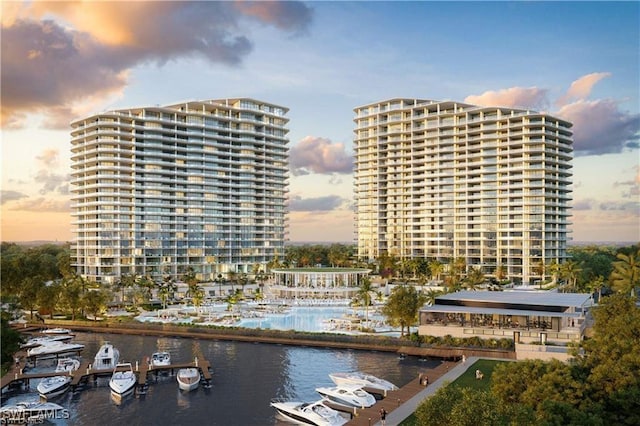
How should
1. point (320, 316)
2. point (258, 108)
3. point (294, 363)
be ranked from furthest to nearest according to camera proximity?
point (258, 108), point (320, 316), point (294, 363)

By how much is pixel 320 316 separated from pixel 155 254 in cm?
6797

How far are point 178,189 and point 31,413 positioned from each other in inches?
4320

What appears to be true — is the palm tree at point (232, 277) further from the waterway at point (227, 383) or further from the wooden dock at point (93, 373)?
the wooden dock at point (93, 373)

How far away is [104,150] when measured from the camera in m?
142

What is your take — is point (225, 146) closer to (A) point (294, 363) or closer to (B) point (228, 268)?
(B) point (228, 268)

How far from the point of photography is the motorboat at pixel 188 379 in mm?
53125

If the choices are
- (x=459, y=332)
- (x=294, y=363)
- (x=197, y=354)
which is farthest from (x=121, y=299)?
(x=459, y=332)

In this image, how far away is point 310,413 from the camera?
43.7 meters

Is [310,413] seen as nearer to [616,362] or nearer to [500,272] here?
[616,362]

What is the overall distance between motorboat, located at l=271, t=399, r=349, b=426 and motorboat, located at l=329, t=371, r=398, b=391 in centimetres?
497

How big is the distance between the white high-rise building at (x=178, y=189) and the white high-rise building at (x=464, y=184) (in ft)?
97.3

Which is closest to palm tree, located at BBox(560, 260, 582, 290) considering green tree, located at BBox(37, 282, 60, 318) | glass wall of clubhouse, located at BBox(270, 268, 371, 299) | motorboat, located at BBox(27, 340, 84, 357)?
glass wall of clubhouse, located at BBox(270, 268, 371, 299)

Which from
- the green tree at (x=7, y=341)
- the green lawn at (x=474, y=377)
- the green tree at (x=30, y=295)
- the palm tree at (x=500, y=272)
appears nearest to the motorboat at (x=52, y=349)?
the green tree at (x=30, y=295)

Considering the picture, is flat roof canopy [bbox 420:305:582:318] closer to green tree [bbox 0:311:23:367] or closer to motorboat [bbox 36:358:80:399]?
motorboat [bbox 36:358:80:399]
